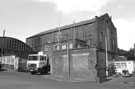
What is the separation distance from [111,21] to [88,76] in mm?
42275

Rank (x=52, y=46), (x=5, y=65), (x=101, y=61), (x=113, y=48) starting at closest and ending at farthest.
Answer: (x=101, y=61)
(x=5, y=65)
(x=52, y=46)
(x=113, y=48)

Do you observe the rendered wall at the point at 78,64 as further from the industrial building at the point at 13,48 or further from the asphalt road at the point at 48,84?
the industrial building at the point at 13,48

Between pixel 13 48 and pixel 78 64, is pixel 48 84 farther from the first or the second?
pixel 13 48

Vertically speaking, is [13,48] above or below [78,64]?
above

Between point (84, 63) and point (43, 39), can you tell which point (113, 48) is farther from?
point (84, 63)

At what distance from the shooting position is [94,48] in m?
23.7

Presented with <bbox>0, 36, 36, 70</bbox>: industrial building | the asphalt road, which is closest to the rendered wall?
the asphalt road

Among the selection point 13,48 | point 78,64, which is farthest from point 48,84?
point 13,48

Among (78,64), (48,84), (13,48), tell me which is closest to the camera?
(48,84)

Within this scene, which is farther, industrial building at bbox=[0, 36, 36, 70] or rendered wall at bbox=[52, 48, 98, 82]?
industrial building at bbox=[0, 36, 36, 70]

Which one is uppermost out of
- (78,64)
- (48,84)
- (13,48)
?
(13,48)

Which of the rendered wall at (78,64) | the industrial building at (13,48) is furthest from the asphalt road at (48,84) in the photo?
the industrial building at (13,48)

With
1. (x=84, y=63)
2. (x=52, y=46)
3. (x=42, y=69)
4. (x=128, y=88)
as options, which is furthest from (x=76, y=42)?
(x=128, y=88)

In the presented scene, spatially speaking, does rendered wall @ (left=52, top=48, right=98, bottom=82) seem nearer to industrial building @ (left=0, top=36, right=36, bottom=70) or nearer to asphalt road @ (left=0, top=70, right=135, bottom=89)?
asphalt road @ (left=0, top=70, right=135, bottom=89)
